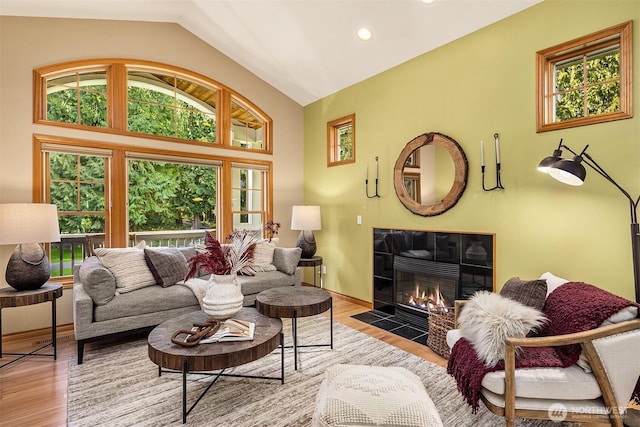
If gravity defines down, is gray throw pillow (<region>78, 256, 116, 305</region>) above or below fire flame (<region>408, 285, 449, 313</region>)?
above

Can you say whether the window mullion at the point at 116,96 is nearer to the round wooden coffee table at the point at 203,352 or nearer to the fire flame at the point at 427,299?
the round wooden coffee table at the point at 203,352

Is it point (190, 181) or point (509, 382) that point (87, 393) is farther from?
point (190, 181)

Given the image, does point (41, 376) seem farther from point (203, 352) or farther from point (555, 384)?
point (555, 384)

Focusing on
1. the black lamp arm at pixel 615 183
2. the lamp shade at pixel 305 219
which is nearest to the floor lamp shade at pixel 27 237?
the lamp shade at pixel 305 219

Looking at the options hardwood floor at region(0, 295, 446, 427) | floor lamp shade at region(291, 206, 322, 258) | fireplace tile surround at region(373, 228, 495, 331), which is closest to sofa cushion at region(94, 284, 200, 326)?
hardwood floor at region(0, 295, 446, 427)

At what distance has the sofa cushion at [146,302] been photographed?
2923 mm

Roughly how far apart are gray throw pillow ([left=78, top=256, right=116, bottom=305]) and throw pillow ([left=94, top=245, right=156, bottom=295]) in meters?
0.14

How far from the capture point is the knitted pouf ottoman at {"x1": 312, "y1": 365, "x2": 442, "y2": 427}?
1.42 m

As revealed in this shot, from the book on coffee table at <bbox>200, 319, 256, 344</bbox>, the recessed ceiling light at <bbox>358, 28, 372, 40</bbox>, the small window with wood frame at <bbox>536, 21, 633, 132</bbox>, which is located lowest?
the book on coffee table at <bbox>200, 319, 256, 344</bbox>

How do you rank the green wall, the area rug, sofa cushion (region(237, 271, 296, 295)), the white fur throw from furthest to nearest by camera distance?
sofa cushion (region(237, 271, 296, 295)) → the green wall → the area rug → the white fur throw

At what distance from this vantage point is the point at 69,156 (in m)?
3.74

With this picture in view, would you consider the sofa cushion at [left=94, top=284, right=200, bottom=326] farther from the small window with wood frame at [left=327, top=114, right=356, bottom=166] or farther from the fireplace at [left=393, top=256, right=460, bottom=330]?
the small window with wood frame at [left=327, top=114, right=356, bottom=166]

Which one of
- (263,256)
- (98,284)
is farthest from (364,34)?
(98,284)

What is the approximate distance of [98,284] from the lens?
2875 mm
